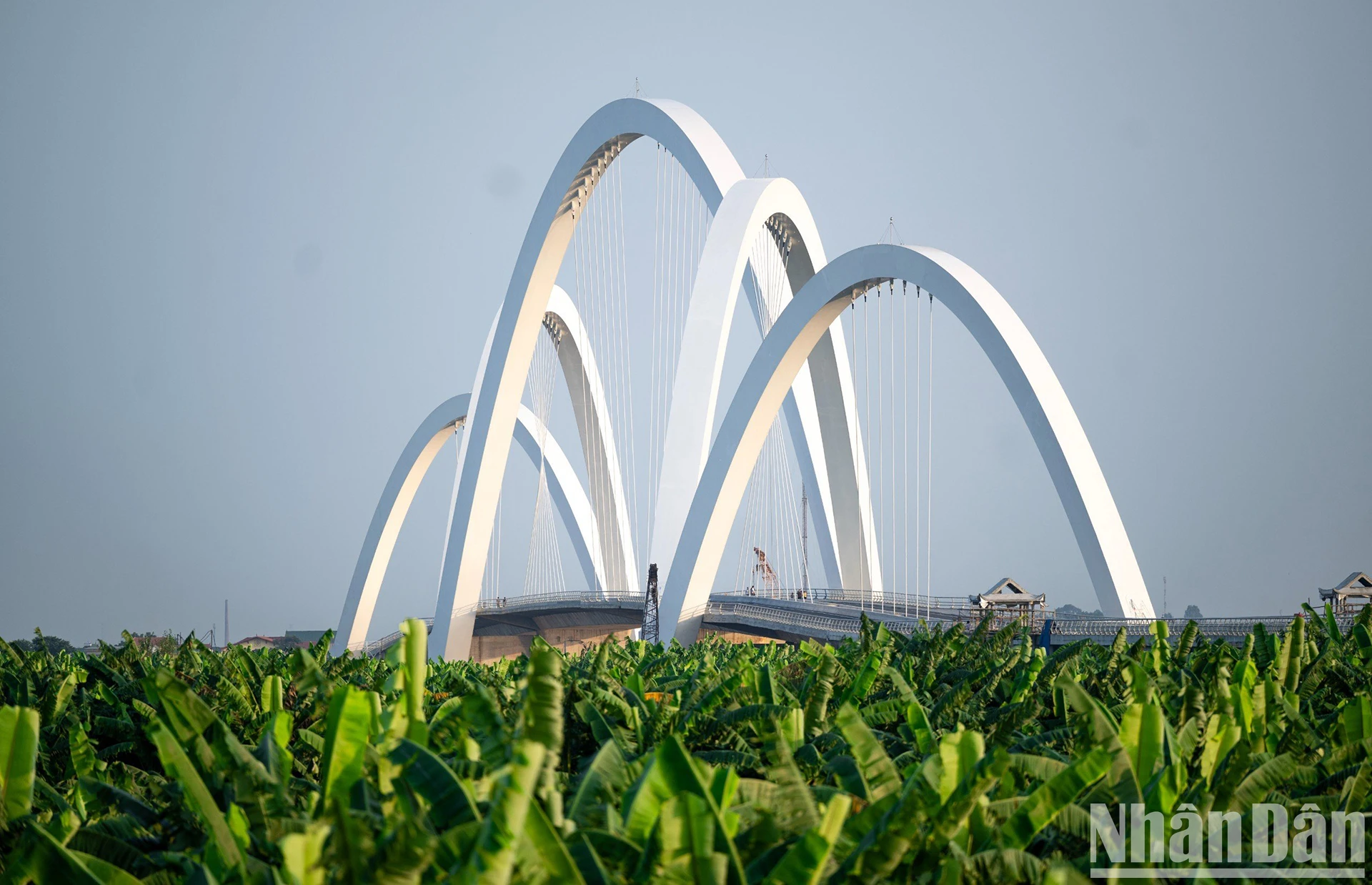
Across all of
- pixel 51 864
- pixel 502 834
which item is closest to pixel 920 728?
pixel 502 834

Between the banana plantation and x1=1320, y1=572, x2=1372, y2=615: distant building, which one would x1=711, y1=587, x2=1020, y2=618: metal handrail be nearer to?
x1=1320, y1=572, x2=1372, y2=615: distant building

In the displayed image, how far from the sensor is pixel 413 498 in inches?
2596

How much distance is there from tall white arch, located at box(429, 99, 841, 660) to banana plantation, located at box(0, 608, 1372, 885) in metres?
32.1

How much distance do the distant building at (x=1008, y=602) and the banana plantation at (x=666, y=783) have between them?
18724 mm

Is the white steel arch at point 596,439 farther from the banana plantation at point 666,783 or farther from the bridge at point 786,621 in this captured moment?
the banana plantation at point 666,783

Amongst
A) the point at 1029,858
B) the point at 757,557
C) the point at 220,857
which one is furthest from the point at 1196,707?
the point at 757,557

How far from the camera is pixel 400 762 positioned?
372 cm

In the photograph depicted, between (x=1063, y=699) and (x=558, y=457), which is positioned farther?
(x=558, y=457)

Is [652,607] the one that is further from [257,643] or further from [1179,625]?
[257,643]

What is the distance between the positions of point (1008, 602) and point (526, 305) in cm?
2228

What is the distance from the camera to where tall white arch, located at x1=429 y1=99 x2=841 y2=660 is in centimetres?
3862

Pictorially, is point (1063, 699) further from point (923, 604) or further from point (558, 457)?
point (558, 457)

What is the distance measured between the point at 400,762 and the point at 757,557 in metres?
96.7

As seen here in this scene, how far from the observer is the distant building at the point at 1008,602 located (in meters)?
26.4
